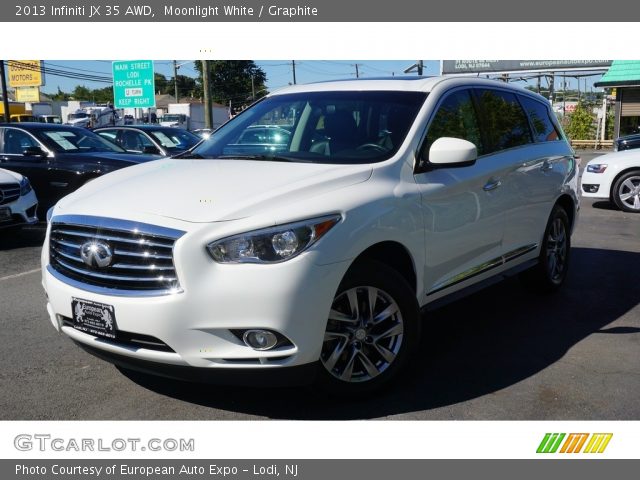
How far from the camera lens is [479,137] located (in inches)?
195

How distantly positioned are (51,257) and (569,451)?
9.99 ft

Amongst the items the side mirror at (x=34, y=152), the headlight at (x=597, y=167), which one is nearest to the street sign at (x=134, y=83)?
the side mirror at (x=34, y=152)

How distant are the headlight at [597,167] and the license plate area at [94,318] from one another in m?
10.7

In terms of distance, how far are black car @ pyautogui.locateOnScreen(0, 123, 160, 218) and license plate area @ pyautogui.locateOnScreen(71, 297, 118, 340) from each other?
684cm

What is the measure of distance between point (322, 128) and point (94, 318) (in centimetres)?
204

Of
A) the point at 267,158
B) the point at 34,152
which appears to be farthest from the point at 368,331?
the point at 34,152

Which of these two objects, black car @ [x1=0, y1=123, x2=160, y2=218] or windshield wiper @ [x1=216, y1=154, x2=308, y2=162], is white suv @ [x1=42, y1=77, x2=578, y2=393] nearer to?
windshield wiper @ [x1=216, y1=154, x2=308, y2=162]

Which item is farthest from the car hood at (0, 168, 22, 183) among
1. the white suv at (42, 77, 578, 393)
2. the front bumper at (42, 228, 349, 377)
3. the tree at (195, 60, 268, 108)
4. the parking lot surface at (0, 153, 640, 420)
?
the tree at (195, 60, 268, 108)

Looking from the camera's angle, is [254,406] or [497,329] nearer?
[254,406]

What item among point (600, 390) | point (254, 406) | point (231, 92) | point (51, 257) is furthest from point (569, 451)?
point (231, 92)

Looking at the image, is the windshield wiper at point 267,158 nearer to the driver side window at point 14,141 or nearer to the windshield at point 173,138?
the driver side window at point 14,141

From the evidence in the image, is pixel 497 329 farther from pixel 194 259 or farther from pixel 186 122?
pixel 186 122

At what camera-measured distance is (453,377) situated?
166 inches

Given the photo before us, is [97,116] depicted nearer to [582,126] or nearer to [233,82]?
[582,126]
